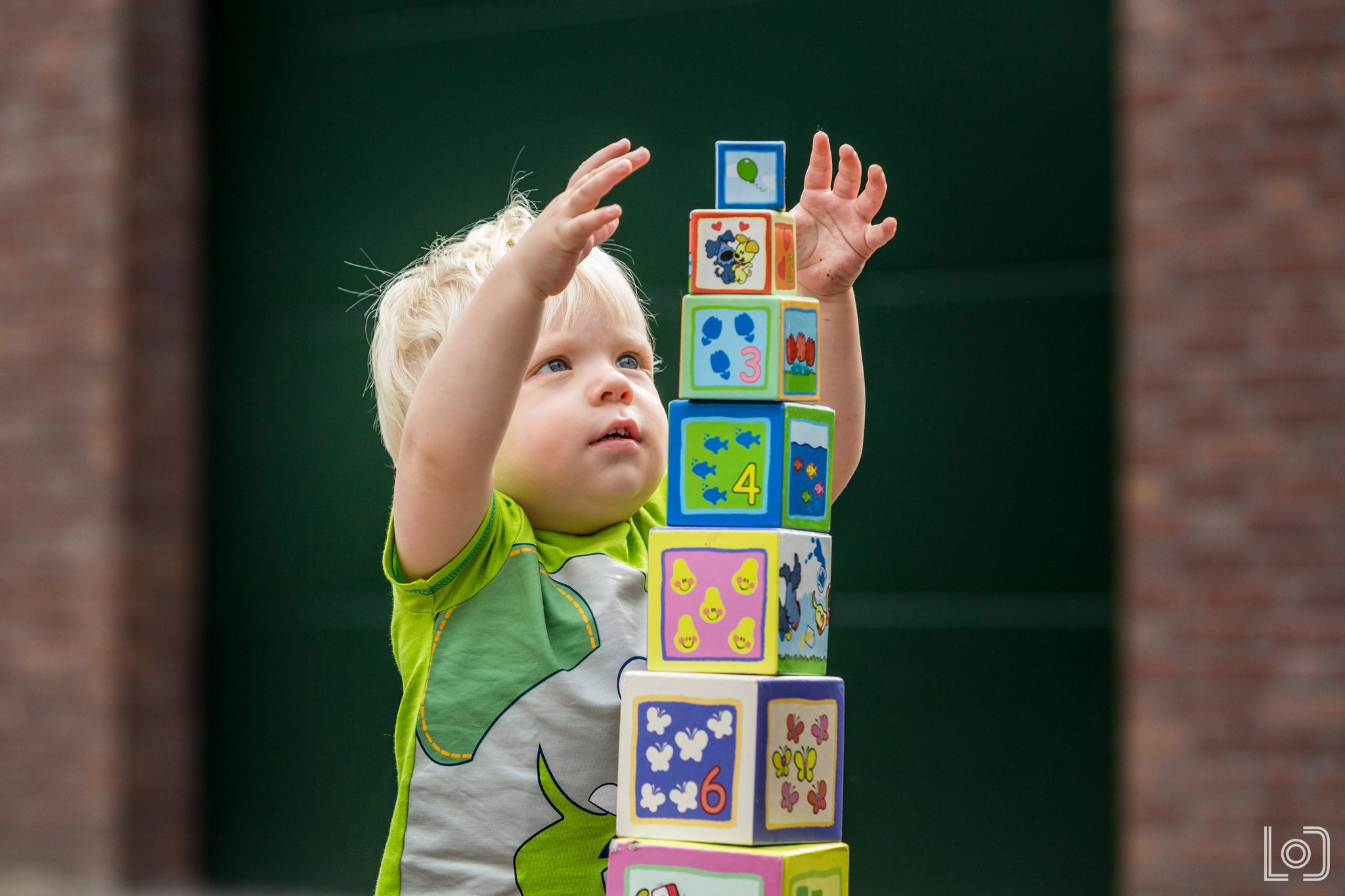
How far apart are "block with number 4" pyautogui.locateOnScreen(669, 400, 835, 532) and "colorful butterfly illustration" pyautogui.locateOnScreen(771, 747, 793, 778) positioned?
11.4 inches

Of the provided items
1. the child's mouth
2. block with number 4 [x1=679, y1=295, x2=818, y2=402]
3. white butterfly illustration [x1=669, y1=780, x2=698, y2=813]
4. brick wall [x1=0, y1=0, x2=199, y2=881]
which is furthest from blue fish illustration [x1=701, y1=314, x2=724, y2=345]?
brick wall [x1=0, y1=0, x2=199, y2=881]

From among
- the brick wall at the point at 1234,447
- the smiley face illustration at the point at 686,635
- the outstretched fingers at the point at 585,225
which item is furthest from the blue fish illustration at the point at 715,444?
the brick wall at the point at 1234,447

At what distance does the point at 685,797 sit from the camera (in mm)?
1958

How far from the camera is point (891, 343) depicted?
513cm

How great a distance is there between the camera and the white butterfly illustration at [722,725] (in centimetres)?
193

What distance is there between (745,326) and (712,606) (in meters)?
0.36

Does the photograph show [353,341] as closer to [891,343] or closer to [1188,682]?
[891,343]

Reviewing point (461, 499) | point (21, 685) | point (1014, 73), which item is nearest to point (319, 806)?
point (21, 685)

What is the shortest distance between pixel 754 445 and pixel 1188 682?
9.77ft

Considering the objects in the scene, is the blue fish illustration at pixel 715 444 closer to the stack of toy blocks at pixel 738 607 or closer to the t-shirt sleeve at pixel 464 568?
the stack of toy blocks at pixel 738 607

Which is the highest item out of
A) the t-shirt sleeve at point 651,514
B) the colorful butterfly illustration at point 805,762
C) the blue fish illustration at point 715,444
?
the blue fish illustration at point 715,444

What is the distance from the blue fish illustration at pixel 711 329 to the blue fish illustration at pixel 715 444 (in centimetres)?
13

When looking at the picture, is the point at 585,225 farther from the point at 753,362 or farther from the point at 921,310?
the point at 921,310

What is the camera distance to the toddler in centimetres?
202
